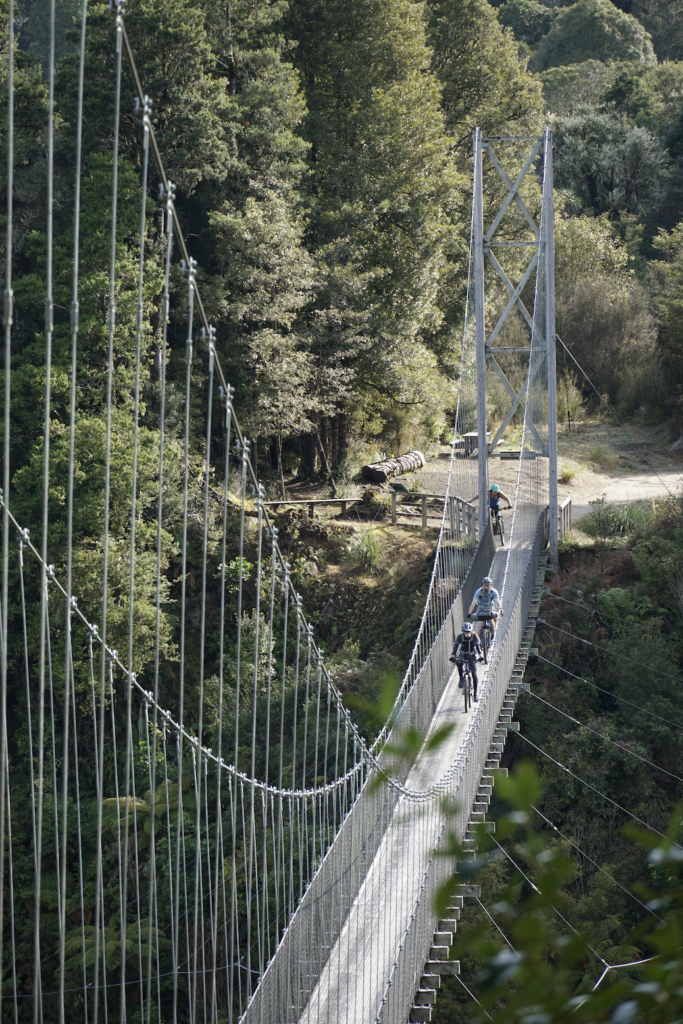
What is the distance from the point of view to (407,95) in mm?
17797

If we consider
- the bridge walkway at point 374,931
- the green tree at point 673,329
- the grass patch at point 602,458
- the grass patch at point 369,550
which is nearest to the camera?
the bridge walkway at point 374,931

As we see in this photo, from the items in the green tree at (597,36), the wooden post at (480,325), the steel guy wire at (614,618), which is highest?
the green tree at (597,36)

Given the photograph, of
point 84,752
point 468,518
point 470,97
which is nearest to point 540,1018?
point 468,518

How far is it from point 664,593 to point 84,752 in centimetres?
831

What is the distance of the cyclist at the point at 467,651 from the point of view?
8375mm

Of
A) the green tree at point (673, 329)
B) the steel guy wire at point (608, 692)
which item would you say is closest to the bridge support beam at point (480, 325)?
the steel guy wire at point (608, 692)

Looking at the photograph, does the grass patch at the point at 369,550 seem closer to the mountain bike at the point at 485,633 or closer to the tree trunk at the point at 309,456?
the tree trunk at the point at 309,456

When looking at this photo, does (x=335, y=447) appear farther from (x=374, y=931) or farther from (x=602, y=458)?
(x=374, y=931)

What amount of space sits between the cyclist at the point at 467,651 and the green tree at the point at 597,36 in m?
34.3

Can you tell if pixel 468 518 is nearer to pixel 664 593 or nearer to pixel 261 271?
pixel 664 593

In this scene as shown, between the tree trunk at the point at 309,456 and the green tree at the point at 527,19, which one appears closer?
the tree trunk at the point at 309,456

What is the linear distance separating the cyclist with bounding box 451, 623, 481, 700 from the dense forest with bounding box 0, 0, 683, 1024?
8.52 feet

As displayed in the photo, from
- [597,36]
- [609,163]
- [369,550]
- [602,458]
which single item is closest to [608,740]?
[369,550]

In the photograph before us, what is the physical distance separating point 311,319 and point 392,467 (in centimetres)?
298
